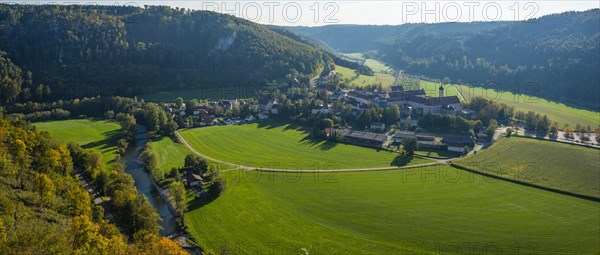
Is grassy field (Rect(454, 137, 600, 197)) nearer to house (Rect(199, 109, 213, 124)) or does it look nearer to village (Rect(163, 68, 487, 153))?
village (Rect(163, 68, 487, 153))

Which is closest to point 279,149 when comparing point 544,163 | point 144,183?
point 144,183

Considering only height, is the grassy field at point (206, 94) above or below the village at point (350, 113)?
above

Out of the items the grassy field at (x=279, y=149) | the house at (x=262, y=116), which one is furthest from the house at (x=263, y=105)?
the grassy field at (x=279, y=149)

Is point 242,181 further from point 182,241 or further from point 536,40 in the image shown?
point 536,40

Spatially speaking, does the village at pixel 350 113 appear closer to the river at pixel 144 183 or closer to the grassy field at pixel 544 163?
the grassy field at pixel 544 163

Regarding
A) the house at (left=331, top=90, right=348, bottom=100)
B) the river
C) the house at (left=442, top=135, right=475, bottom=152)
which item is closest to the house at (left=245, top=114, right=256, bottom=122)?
the river

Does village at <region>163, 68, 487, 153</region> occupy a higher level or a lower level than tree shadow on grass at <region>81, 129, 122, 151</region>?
higher

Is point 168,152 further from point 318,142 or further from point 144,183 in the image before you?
point 318,142
